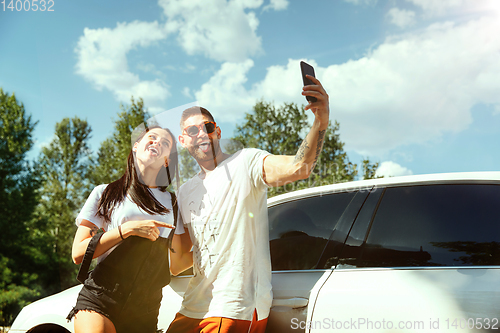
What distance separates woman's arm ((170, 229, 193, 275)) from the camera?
6.42 ft

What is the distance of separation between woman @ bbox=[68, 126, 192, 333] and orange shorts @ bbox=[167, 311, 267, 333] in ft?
0.64

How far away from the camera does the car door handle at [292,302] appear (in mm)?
1841

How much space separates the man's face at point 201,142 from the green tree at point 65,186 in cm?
2552

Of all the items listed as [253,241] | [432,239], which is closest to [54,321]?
[253,241]

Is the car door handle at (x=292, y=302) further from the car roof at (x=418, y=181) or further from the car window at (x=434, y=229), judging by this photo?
the car roof at (x=418, y=181)

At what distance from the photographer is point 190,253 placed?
200 cm

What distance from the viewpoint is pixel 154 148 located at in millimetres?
1986

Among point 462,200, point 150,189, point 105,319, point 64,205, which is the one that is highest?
point 64,205

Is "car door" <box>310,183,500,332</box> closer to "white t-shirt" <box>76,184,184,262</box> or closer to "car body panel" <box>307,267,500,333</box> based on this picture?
"car body panel" <box>307,267,500,333</box>

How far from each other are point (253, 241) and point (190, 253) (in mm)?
483

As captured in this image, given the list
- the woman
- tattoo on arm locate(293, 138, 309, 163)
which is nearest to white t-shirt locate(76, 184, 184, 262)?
the woman

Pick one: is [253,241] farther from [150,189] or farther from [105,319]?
[105,319]

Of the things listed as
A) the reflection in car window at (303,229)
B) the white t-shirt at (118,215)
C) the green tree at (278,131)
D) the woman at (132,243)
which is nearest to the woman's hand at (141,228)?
the woman at (132,243)

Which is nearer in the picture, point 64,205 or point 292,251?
point 292,251
